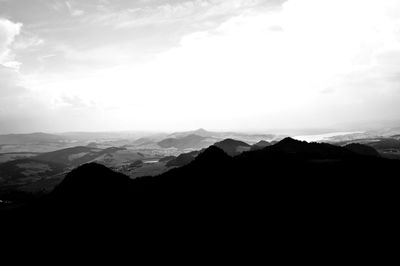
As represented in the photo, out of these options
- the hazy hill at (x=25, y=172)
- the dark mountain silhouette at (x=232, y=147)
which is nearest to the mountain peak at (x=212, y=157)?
the hazy hill at (x=25, y=172)

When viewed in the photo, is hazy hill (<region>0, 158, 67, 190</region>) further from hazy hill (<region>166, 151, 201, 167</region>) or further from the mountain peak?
the mountain peak

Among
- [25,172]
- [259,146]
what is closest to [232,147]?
[259,146]

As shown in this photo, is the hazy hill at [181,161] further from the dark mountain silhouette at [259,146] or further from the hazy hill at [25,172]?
the hazy hill at [25,172]

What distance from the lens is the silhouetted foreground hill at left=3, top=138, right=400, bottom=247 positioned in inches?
874

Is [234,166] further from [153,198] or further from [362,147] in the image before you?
[362,147]

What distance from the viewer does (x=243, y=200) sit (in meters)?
27.2

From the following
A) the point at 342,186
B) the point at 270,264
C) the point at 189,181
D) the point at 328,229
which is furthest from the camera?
the point at 189,181

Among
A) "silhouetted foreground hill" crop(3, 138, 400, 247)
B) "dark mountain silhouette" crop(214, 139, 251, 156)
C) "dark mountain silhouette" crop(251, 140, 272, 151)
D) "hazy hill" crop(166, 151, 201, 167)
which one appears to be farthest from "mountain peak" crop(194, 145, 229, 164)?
"dark mountain silhouette" crop(214, 139, 251, 156)

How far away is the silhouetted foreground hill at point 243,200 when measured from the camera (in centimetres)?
2219

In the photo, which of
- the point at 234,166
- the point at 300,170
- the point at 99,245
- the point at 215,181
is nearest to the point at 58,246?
the point at 99,245

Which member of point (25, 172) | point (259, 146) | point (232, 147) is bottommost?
point (25, 172)

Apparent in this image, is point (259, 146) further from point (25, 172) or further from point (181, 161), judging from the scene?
point (25, 172)

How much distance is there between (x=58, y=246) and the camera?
24.8 metres

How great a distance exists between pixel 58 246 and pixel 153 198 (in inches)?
406
